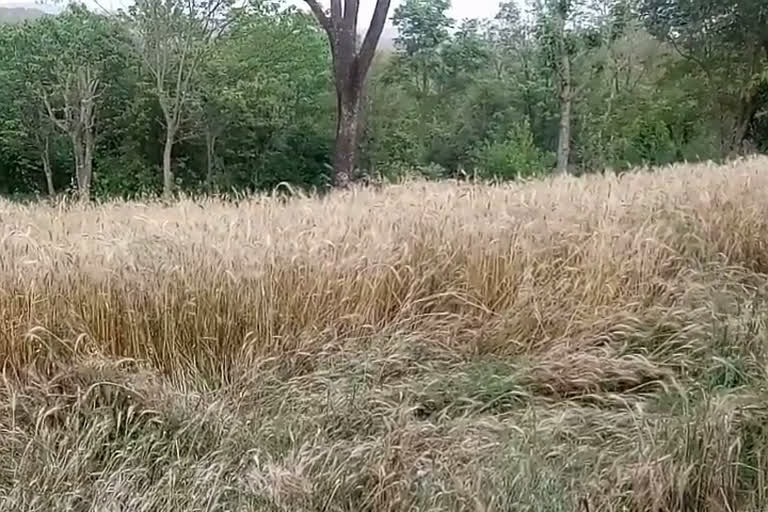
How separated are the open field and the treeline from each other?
11.1 m

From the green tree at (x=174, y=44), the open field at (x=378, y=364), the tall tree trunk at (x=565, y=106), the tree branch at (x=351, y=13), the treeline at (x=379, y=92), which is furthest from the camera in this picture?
the tall tree trunk at (x=565, y=106)

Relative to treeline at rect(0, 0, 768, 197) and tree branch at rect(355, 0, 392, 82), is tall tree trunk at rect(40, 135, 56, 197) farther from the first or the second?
tree branch at rect(355, 0, 392, 82)

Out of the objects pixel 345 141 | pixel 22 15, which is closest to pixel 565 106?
pixel 345 141

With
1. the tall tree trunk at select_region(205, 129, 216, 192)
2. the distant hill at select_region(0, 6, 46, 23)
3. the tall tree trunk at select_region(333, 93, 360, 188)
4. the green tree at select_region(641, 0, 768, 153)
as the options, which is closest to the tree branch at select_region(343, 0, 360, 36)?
the tall tree trunk at select_region(333, 93, 360, 188)

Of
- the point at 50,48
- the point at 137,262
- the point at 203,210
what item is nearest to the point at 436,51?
the point at 50,48

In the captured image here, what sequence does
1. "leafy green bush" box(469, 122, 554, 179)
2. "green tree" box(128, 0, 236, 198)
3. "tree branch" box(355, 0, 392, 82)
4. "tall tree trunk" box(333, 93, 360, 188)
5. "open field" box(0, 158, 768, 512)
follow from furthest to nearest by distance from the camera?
"green tree" box(128, 0, 236, 198)
"leafy green bush" box(469, 122, 554, 179)
"tall tree trunk" box(333, 93, 360, 188)
"tree branch" box(355, 0, 392, 82)
"open field" box(0, 158, 768, 512)

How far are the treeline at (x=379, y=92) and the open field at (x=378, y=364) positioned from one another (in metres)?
11.1

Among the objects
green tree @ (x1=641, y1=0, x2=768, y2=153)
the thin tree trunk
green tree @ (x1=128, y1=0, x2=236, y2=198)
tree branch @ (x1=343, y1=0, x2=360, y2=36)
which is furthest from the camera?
the thin tree trunk

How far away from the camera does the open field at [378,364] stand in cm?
146

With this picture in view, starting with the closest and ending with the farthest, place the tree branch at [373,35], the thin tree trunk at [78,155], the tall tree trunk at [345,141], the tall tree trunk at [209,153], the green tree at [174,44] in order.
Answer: the tree branch at [373,35]
the tall tree trunk at [345,141]
the green tree at [174,44]
the thin tree trunk at [78,155]
the tall tree trunk at [209,153]

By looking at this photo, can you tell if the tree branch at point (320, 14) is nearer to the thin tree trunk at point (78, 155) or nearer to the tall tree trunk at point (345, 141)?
the tall tree trunk at point (345, 141)

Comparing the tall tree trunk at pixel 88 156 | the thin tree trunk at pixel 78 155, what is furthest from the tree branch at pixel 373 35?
the thin tree trunk at pixel 78 155

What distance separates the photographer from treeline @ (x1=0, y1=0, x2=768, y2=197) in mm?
13852

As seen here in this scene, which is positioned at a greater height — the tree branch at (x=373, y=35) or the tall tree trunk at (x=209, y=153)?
the tree branch at (x=373, y=35)
